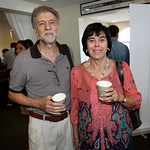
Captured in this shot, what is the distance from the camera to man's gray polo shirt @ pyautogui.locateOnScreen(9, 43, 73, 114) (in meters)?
1.23

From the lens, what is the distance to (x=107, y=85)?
92 centimetres

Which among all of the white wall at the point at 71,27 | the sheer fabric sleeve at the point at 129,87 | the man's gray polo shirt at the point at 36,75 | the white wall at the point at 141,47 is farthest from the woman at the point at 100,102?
the white wall at the point at 71,27

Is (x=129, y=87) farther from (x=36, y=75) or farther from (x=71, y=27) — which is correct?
(x=71, y=27)

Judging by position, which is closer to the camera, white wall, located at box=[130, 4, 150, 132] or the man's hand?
the man's hand

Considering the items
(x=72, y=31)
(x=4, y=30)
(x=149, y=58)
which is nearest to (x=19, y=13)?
(x=72, y=31)

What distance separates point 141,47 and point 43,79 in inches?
66.3

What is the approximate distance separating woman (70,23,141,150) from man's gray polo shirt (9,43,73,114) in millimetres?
160

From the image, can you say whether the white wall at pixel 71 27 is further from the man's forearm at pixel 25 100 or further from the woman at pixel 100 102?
the man's forearm at pixel 25 100

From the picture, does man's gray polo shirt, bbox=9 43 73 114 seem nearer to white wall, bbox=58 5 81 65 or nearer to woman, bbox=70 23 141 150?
woman, bbox=70 23 141 150

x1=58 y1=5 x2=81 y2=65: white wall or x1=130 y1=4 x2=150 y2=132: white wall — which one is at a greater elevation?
x1=58 y1=5 x2=81 y2=65: white wall

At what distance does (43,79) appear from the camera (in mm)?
1249

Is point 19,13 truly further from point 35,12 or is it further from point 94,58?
point 94,58

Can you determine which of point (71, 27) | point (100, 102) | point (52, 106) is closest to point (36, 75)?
point (52, 106)

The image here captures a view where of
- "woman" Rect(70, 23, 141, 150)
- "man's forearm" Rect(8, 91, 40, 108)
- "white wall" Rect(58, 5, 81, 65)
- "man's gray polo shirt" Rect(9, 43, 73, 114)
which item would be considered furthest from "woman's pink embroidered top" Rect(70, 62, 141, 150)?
"white wall" Rect(58, 5, 81, 65)
